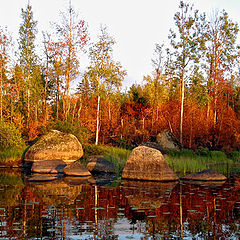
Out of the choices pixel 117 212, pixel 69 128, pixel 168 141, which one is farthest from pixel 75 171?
pixel 168 141

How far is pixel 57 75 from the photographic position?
23.2 metres

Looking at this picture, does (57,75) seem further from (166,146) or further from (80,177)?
(80,177)

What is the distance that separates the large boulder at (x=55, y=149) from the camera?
17016 mm

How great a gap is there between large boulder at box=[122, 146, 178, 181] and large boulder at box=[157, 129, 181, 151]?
10.7 meters

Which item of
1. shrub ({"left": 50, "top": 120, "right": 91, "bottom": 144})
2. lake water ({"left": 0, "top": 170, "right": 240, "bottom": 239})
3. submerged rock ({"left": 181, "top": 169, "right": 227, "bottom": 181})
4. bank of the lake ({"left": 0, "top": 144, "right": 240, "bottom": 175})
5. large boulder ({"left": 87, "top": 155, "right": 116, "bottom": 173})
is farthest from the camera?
shrub ({"left": 50, "top": 120, "right": 91, "bottom": 144})

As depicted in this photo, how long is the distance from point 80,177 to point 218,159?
12.0 m

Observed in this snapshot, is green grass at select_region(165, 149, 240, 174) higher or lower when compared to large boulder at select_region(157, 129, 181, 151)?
lower

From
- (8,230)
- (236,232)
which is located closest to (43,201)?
(8,230)

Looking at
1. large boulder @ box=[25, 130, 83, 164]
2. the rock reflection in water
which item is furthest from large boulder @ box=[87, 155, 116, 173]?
the rock reflection in water

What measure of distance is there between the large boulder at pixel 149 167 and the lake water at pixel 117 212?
62.5 inches

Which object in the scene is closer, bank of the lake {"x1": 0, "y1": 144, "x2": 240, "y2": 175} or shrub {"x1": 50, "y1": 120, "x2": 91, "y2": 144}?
bank of the lake {"x1": 0, "y1": 144, "x2": 240, "y2": 175}

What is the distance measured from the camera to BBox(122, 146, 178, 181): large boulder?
12.7m

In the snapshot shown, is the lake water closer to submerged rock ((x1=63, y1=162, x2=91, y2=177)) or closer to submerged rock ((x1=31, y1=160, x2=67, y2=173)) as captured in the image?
submerged rock ((x1=63, y1=162, x2=91, y2=177))

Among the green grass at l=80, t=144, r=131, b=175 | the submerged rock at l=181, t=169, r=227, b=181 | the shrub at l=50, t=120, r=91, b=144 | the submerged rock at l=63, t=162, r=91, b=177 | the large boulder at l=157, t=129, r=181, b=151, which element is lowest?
the submerged rock at l=181, t=169, r=227, b=181
